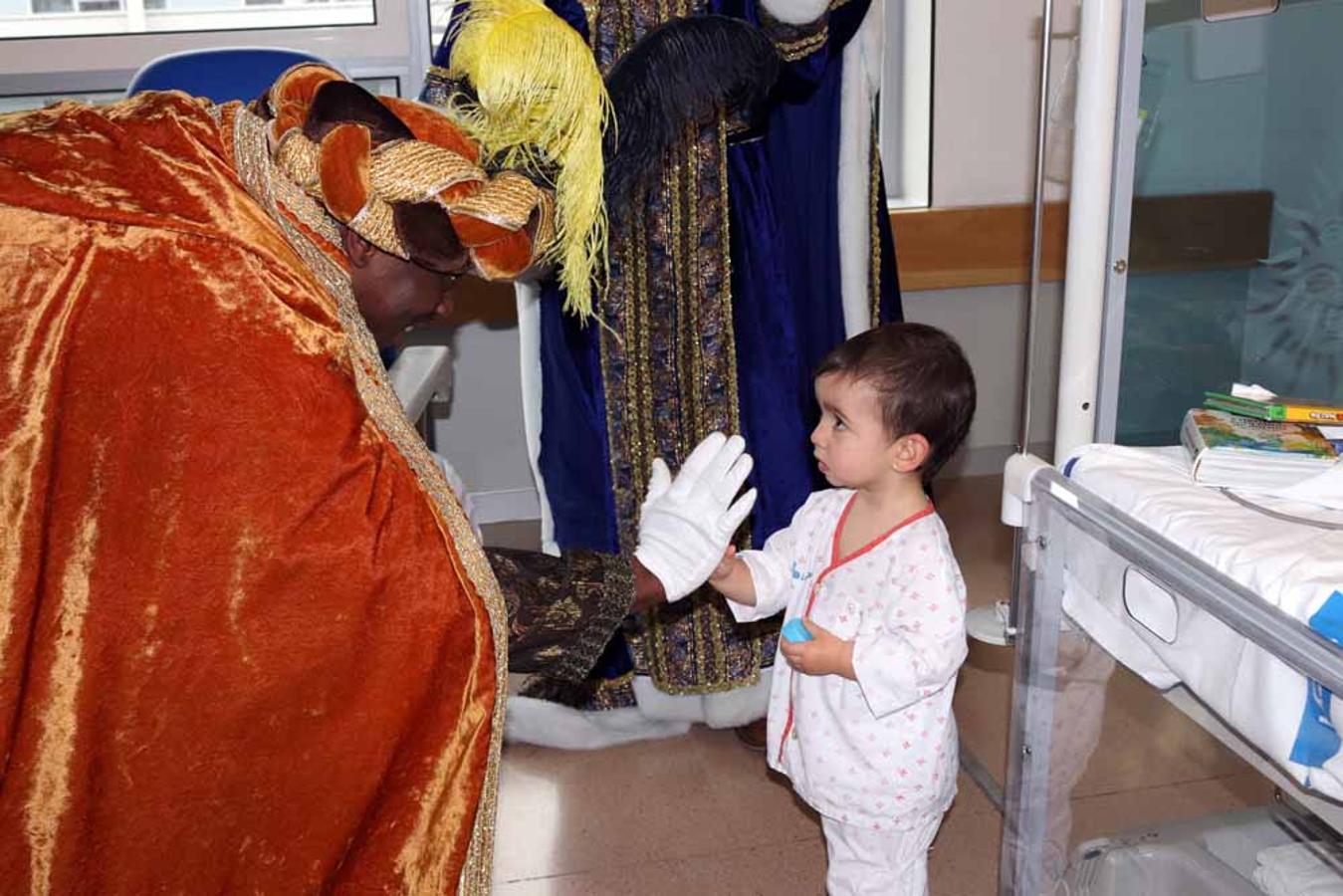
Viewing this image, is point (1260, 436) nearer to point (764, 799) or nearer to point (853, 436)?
point (853, 436)

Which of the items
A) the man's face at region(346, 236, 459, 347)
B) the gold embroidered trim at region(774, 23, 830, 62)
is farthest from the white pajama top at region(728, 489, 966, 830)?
the gold embroidered trim at region(774, 23, 830, 62)

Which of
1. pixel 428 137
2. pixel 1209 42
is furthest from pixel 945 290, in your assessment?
pixel 428 137

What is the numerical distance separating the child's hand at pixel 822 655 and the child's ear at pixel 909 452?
219mm

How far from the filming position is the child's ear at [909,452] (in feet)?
4.98

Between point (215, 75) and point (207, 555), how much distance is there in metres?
1.50

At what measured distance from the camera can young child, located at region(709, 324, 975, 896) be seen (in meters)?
1.48

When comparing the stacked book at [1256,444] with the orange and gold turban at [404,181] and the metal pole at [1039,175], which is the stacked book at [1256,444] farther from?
the orange and gold turban at [404,181]

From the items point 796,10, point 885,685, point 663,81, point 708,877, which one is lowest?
point 708,877

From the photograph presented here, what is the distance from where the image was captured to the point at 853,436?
4.99 ft

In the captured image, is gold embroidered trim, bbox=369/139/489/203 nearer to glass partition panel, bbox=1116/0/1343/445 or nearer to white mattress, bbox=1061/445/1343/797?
white mattress, bbox=1061/445/1343/797

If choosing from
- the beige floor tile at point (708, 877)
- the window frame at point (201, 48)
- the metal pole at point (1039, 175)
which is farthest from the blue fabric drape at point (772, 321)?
the window frame at point (201, 48)

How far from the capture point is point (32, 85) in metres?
3.30

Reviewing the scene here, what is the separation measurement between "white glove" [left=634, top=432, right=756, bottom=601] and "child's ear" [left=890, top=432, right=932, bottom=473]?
0.57ft

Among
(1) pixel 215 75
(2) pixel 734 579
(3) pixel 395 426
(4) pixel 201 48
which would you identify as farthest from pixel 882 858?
(4) pixel 201 48
